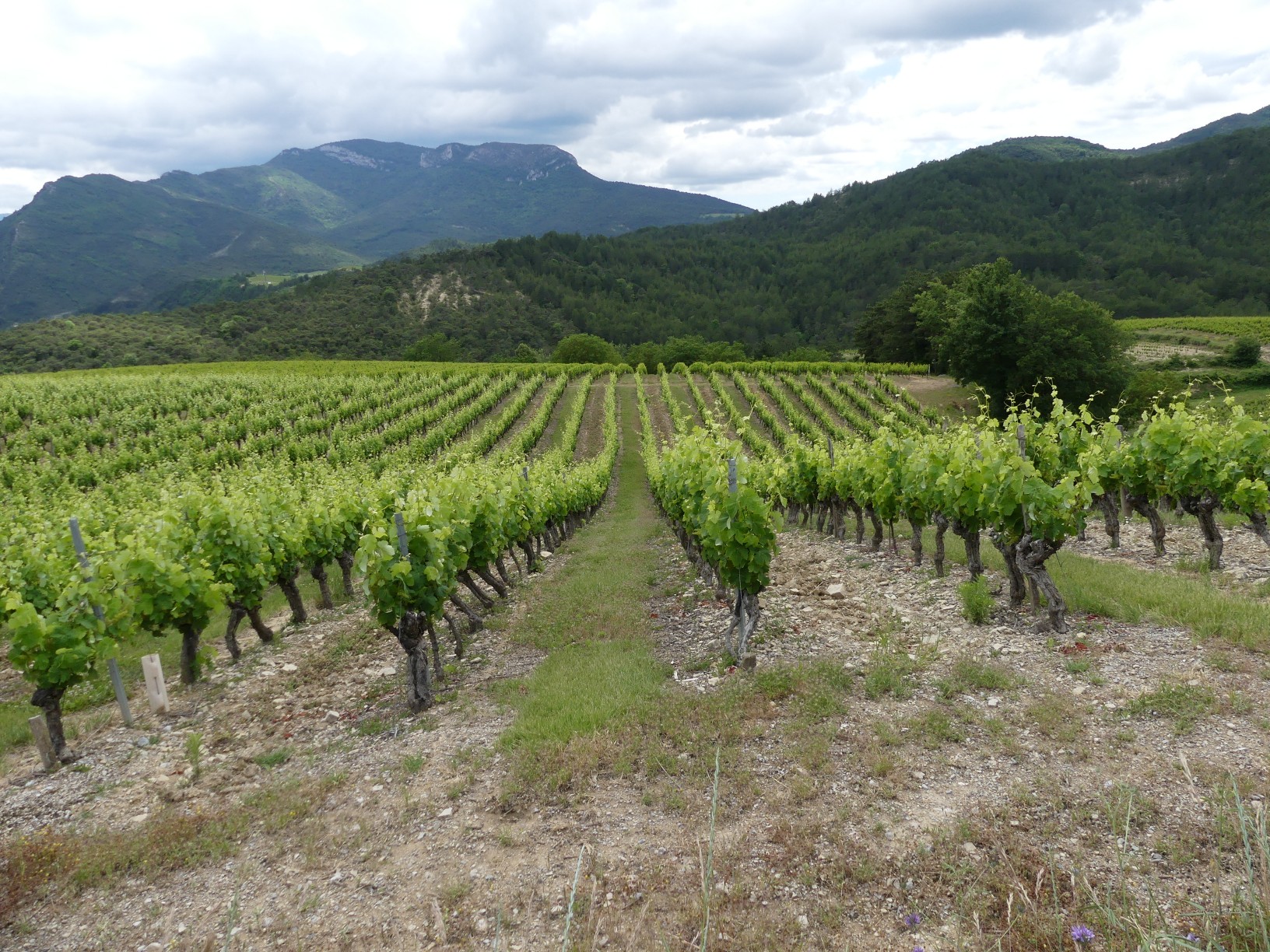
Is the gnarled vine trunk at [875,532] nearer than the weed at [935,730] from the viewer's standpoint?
No

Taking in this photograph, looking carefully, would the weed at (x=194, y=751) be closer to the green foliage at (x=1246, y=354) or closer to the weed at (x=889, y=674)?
the weed at (x=889, y=674)

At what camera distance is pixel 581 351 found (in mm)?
81375

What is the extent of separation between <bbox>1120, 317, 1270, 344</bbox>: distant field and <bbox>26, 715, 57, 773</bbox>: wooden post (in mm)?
62589

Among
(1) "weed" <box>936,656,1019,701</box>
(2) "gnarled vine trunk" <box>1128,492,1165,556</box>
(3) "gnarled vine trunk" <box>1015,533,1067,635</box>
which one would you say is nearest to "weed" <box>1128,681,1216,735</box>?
(1) "weed" <box>936,656,1019,701</box>

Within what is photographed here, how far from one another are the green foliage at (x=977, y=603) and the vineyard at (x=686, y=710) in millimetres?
222

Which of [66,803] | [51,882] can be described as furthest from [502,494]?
[51,882]

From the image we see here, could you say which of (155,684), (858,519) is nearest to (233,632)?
(155,684)

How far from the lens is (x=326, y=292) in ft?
344

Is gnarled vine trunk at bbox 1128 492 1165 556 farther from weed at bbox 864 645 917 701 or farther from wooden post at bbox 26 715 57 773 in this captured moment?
wooden post at bbox 26 715 57 773

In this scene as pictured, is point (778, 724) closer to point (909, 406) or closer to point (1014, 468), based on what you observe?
point (1014, 468)

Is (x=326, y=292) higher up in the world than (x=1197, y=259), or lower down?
higher up

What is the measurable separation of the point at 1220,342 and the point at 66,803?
6565 centimetres

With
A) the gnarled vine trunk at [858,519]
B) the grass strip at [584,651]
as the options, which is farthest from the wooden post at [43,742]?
the gnarled vine trunk at [858,519]

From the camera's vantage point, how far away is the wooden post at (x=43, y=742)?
6734 millimetres
